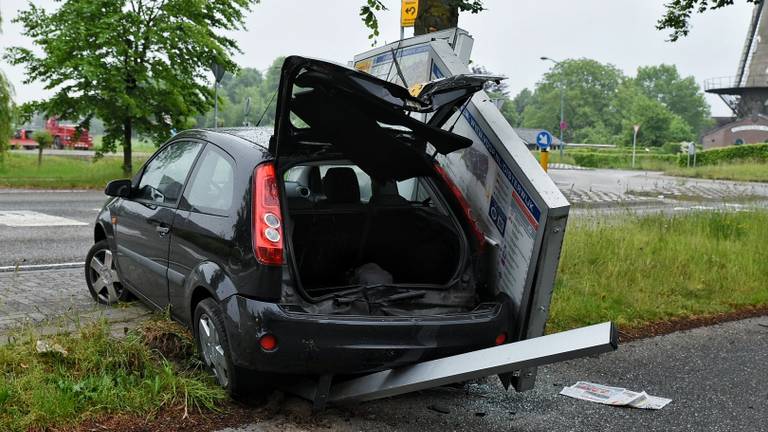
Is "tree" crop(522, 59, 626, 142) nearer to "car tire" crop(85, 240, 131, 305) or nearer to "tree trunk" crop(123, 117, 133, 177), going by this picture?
"tree trunk" crop(123, 117, 133, 177)

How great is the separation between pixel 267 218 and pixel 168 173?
1.76 metres

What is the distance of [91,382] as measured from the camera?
430 centimetres

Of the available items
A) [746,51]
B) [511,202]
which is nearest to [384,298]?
[511,202]

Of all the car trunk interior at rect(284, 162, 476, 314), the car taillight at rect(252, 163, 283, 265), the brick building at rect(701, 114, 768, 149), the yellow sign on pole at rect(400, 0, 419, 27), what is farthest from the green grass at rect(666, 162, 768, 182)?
the car taillight at rect(252, 163, 283, 265)

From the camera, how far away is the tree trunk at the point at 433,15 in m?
8.31

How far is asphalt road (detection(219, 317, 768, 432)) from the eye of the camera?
4.36 metres

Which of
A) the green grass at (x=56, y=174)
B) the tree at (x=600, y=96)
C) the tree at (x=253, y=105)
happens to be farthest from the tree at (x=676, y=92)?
the green grass at (x=56, y=174)

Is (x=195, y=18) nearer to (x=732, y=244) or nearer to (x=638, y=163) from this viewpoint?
(x=732, y=244)

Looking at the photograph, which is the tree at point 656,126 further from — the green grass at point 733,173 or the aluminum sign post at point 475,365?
the aluminum sign post at point 475,365

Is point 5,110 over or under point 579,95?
under

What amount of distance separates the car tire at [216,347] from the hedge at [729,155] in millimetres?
56660

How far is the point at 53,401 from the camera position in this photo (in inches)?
158

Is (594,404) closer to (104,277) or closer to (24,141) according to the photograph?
(104,277)

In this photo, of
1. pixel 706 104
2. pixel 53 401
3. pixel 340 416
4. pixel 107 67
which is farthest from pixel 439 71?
pixel 706 104
